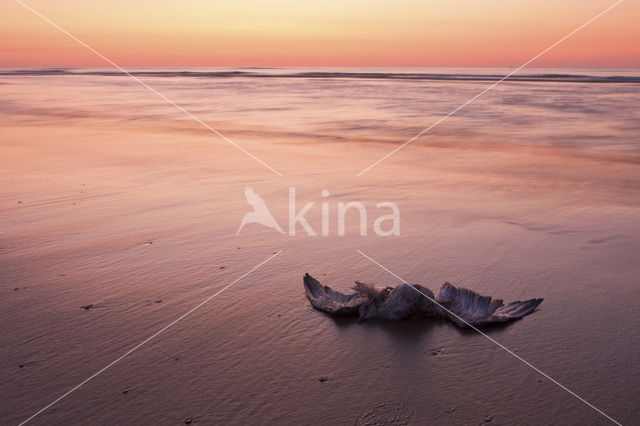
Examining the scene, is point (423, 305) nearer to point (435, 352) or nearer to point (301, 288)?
point (435, 352)

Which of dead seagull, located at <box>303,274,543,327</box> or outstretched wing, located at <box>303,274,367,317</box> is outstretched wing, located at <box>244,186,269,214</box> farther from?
dead seagull, located at <box>303,274,543,327</box>

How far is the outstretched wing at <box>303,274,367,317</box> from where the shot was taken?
381 cm

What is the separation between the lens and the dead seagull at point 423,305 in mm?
3734

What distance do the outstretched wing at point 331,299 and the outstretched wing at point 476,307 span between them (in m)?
0.61

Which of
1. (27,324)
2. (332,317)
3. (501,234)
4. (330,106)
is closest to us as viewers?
(27,324)

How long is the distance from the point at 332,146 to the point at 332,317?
338 inches

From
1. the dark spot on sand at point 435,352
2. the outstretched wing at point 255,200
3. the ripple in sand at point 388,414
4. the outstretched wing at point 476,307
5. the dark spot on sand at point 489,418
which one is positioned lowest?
the dark spot on sand at point 489,418

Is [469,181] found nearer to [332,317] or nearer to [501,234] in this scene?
[501,234]

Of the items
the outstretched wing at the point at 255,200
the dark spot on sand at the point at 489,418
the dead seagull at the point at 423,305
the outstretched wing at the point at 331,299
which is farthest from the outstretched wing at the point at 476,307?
the outstretched wing at the point at 255,200

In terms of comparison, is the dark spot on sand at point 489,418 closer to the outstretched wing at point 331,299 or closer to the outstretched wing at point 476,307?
the outstretched wing at point 476,307

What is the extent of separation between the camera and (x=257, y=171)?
8844 millimetres

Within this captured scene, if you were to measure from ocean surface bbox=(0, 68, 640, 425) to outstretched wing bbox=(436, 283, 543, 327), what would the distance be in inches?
3.7

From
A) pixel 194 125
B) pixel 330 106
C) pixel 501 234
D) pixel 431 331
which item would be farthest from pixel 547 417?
pixel 330 106

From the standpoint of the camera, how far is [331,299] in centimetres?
398
